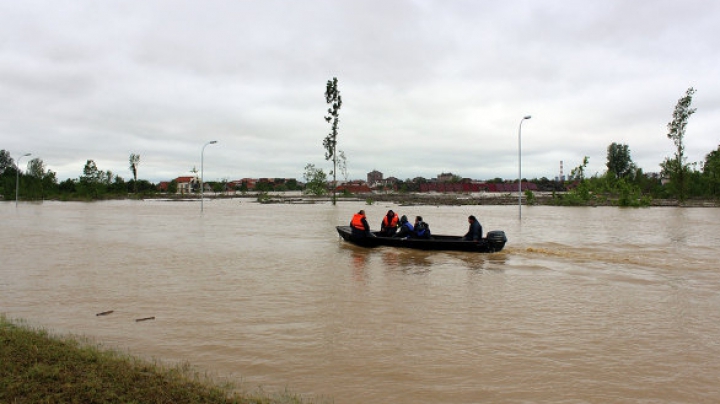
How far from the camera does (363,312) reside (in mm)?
10797

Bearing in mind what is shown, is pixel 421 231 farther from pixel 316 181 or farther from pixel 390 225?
pixel 316 181

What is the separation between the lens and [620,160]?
13325 cm

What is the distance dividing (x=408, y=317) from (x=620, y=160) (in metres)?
143

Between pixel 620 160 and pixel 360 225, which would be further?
pixel 620 160

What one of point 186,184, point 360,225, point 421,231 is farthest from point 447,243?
point 186,184

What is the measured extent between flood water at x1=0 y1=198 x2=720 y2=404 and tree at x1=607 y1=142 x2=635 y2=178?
127234 mm

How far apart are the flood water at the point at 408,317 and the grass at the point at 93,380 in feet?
2.71

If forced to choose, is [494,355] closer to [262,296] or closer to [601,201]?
[262,296]

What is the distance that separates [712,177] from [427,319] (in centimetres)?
9579

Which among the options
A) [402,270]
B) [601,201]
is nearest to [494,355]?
[402,270]

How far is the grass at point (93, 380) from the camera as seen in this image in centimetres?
510

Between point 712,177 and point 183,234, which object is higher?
point 712,177

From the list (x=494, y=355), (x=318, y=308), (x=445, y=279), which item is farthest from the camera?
(x=445, y=279)

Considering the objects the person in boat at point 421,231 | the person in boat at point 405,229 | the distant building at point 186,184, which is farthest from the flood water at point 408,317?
the distant building at point 186,184
